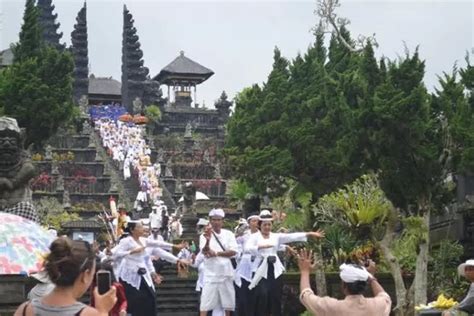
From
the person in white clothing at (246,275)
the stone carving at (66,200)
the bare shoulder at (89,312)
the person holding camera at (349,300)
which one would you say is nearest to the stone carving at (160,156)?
the stone carving at (66,200)

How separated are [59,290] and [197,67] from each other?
240ft

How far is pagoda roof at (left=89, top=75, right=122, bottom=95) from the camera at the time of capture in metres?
80.0

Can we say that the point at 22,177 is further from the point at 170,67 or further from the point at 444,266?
the point at 170,67

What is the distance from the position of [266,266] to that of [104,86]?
224ft

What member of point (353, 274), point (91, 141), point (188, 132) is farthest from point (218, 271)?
point (188, 132)

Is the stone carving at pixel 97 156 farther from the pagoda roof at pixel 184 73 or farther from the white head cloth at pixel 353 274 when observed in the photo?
the white head cloth at pixel 353 274

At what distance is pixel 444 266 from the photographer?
19.5m

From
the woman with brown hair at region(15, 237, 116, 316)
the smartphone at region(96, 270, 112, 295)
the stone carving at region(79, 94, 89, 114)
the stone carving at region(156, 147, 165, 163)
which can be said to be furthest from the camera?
the stone carving at region(79, 94, 89, 114)

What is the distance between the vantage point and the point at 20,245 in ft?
28.4

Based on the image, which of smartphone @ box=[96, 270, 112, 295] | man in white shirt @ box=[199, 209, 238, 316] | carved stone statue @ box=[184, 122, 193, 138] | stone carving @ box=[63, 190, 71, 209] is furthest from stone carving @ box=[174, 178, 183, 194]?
smartphone @ box=[96, 270, 112, 295]

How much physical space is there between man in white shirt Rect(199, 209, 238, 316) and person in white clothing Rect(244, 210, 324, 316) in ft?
1.33

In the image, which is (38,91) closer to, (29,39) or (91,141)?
(29,39)

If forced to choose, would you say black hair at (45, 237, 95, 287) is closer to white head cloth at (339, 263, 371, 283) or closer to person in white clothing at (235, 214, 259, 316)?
white head cloth at (339, 263, 371, 283)

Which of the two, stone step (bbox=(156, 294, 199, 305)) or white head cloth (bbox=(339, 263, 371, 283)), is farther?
stone step (bbox=(156, 294, 199, 305))
